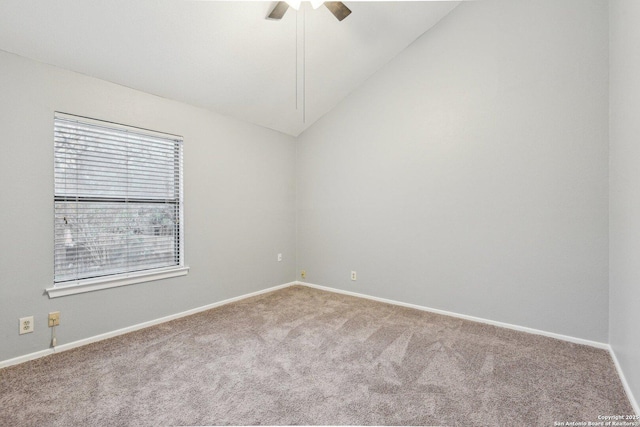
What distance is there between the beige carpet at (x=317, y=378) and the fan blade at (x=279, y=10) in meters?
2.75

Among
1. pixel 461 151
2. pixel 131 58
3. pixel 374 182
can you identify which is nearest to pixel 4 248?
pixel 131 58

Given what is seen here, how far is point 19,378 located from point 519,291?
409 centimetres

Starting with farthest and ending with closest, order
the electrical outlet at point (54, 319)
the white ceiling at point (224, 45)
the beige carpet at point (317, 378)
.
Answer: the electrical outlet at point (54, 319) < the white ceiling at point (224, 45) < the beige carpet at point (317, 378)

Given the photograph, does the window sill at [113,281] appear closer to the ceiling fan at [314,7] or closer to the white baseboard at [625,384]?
the ceiling fan at [314,7]

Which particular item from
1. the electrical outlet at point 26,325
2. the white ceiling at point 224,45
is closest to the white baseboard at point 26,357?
the electrical outlet at point 26,325

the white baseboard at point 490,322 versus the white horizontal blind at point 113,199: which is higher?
the white horizontal blind at point 113,199

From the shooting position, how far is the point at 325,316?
3236 millimetres

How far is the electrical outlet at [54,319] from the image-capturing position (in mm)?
2355

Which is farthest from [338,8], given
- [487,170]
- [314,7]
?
[487,170]

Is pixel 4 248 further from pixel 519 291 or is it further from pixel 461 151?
pixel 519 291

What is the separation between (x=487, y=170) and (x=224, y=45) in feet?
9.30

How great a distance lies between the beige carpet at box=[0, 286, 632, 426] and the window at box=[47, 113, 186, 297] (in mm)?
624

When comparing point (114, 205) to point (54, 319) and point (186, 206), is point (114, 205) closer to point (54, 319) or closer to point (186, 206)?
point (186, 206)

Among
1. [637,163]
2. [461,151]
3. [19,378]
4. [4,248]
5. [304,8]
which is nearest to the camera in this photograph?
[637,163]
